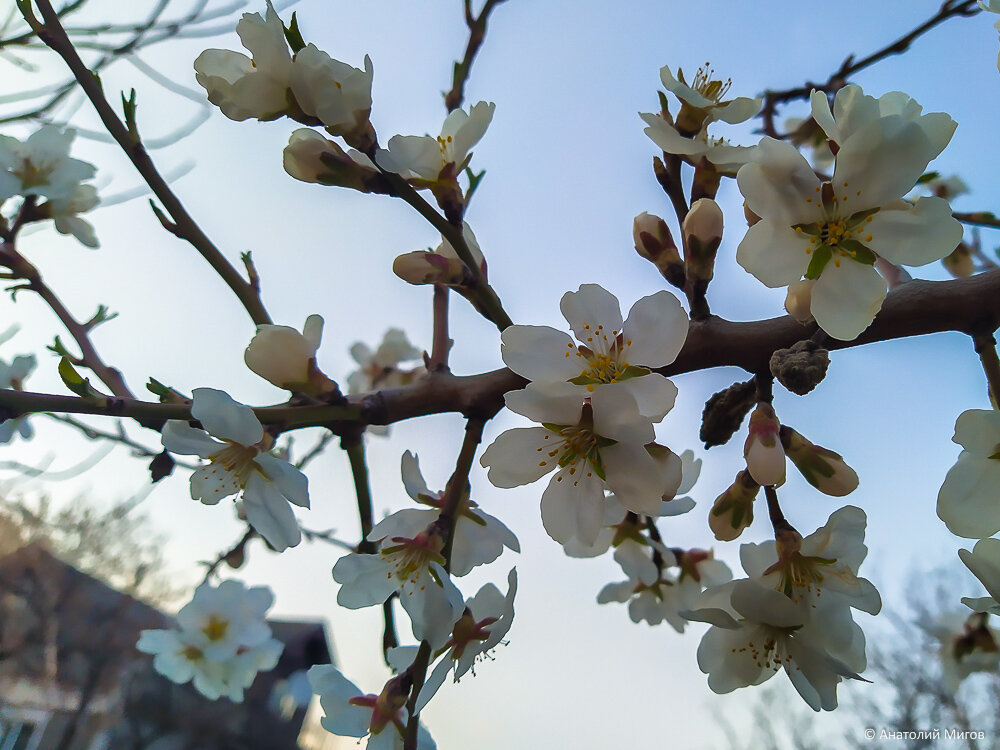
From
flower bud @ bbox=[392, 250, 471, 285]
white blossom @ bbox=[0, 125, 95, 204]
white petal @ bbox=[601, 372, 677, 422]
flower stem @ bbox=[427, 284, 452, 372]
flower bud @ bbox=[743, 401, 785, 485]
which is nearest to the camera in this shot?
white petal @ bbox=[601, 372, 677, 422]

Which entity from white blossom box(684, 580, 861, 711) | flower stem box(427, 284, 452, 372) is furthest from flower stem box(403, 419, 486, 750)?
white blossom box(684, 580, 861, 711)

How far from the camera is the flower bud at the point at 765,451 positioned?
619 millimetres

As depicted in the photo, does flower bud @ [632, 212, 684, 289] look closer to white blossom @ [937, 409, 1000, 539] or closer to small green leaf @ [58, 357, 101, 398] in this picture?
white blossom @ [937, 409, 1000, 539]

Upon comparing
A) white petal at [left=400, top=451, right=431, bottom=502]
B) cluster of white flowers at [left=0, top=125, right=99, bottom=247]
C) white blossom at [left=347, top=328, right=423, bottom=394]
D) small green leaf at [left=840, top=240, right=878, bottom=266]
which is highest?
white blossom at [left=347, top=328, right=423, bottom=394]

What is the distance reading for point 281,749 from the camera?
26.2 ft

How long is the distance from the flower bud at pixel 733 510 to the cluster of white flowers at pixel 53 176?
123 centimetres

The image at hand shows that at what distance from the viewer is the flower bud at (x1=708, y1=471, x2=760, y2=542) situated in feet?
2.27

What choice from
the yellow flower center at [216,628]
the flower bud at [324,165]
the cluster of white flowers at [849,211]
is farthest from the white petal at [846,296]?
the yellow flower center at [216,628]

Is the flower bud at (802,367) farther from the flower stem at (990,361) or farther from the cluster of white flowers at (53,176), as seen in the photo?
the cluster of white flowers at (53,176)

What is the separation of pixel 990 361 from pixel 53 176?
4.79ft

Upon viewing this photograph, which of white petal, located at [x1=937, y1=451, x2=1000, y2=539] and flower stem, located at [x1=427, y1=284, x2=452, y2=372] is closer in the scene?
white petal, located at [x1=937, y1=451, x2=1000, y2=539]

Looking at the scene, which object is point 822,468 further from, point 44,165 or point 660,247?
point 44,165

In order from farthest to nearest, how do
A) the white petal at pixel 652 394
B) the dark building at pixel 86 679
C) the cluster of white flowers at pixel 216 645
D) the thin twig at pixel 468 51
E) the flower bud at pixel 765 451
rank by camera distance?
the dark building at pixel 86 679 < the cluster of white flowers at pixel 216 645 < the thin twig at pixel 468 51 < the flower bud at pixel 765 451 < the white petal at pixel 652 394

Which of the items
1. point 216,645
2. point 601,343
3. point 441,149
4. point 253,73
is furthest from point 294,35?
point 216,645
